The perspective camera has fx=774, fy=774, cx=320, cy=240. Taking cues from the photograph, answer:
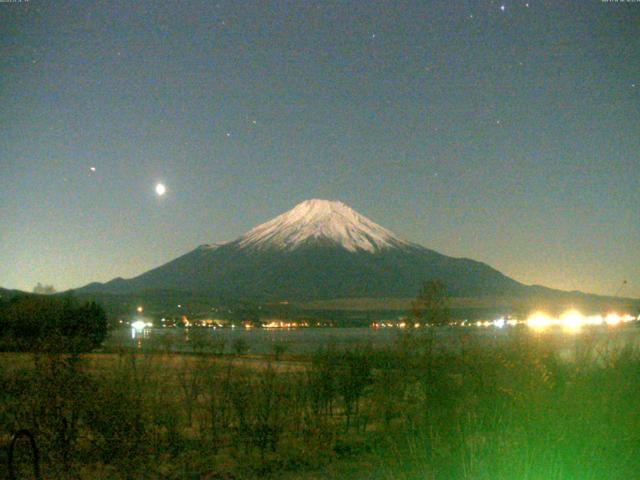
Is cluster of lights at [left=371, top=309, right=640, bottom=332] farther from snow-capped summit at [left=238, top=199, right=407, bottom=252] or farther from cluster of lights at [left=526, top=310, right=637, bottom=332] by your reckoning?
snow-capped summit at [left=238, top=199, right=407, bottom=252]

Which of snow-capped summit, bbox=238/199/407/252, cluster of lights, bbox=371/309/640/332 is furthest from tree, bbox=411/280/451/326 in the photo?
snow-capped summit, bbox=238/199/407/252

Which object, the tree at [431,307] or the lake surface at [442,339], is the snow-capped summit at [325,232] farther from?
the tree at [431,307]

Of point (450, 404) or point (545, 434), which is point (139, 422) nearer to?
point (450, 404)

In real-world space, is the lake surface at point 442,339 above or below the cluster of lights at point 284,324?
above

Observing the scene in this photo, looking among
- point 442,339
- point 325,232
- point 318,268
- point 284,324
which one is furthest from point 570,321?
point 325,232

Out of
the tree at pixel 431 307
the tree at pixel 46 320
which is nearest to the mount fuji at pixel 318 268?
the tree at pixel 46 320

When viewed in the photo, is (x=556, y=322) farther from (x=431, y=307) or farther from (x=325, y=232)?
(x=325, y=232)

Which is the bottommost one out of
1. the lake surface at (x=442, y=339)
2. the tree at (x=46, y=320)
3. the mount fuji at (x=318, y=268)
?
the lake surface at (x=442, y=339)
